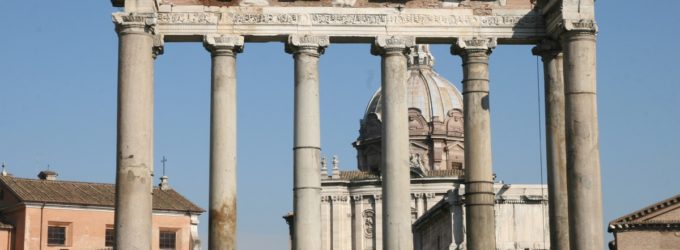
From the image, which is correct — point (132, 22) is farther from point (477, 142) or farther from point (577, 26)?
point (577, 26)

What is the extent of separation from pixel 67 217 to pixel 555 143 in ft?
132

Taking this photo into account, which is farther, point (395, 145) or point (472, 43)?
point (472, 43)

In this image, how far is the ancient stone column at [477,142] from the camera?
40.3m

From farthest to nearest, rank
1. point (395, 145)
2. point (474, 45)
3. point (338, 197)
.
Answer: point (338, 197)
point (474, 45)
point (395, 145)

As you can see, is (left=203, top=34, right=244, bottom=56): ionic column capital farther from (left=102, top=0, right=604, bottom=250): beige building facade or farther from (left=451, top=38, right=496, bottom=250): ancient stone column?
(left=451, top=38, right=496, bottom=250): ancient stone column

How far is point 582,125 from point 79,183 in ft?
150

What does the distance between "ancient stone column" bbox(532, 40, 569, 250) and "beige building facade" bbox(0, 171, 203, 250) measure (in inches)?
1447

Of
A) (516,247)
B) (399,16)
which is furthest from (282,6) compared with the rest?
(516,247)

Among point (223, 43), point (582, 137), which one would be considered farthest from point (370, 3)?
point (582, 137)

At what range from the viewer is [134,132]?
3778cm

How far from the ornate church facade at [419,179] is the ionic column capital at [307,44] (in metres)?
44.9

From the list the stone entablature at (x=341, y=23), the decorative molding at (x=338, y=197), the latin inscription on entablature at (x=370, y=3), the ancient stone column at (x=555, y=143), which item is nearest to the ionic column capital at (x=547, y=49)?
the ancient stone column at (x=555, y=143)

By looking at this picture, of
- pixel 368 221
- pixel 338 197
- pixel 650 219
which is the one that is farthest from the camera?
pixel 338 197

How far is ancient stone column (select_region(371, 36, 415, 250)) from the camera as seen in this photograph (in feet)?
129
